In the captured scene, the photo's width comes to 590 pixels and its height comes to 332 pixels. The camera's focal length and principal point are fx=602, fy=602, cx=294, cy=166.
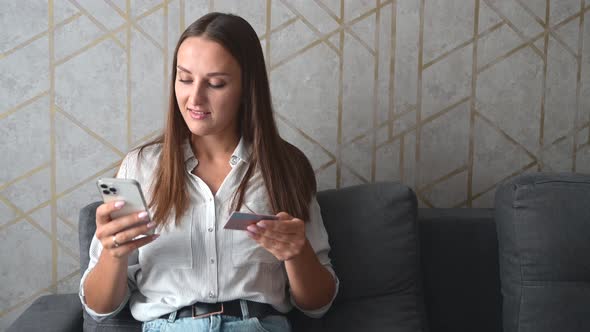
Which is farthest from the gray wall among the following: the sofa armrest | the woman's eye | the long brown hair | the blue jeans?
the blue jeans

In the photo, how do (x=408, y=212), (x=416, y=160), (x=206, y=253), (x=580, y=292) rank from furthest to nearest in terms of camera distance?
(x=416, y=160)
(x=408, y=212)
(x=580, y=292)
(x=206, y=253)

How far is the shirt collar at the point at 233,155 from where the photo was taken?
148 centimetres

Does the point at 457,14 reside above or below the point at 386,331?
above

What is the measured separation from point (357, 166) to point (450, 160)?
Answer: 31 cm

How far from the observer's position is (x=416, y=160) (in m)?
1.99

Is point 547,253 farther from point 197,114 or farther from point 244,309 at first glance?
point 197,114

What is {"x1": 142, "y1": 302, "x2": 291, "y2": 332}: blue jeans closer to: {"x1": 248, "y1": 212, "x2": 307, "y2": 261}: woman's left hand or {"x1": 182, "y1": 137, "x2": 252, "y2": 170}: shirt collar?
{"x1": 248, "y1": 212, "x2": 307, "y2": 261}: woman's left hand

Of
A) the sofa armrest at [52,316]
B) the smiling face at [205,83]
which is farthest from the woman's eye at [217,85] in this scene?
the sofa armrest at [52,316]

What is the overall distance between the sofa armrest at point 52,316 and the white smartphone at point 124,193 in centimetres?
45

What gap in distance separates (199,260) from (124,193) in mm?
285

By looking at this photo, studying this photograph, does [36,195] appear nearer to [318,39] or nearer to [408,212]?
[318,39]

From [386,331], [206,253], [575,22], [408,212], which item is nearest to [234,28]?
[206,253]

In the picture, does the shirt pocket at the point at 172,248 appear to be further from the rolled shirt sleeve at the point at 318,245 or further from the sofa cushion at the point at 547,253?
the sofa cushion at the point at 547,253

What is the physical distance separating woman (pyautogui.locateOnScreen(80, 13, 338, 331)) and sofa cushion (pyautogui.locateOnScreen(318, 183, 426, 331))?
4.5 inches
